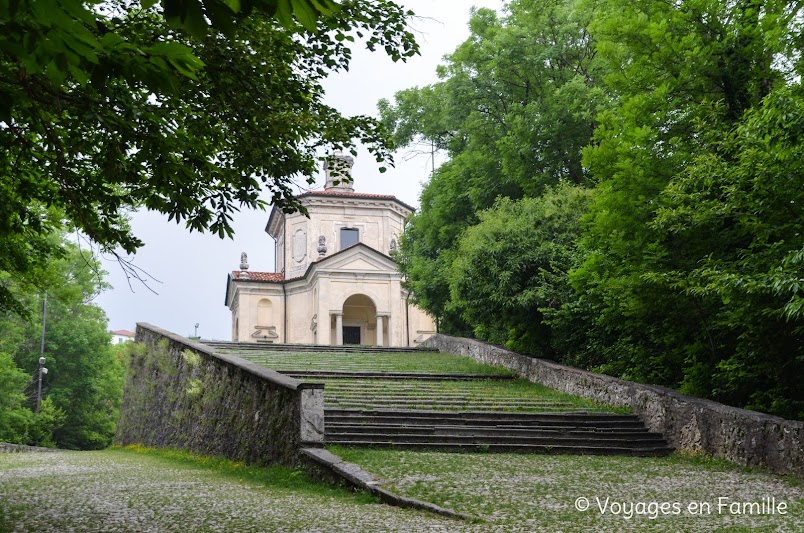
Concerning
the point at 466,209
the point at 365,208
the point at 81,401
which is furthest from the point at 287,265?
the point at 466,209

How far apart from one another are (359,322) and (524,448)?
31768mm

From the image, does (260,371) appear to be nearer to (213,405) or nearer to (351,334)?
(213,405)

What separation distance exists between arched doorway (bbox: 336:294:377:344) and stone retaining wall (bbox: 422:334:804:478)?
2467 centimetres

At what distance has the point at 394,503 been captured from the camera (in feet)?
26.9

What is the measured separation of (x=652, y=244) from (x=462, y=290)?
758 centimetres

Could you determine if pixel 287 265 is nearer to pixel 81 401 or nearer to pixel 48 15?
pixel 81 401

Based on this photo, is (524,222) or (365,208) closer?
(524,222)

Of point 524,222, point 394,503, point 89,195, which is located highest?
point 524,222

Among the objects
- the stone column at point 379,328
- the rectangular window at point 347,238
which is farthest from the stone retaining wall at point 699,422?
the rectangular window at point 347,238

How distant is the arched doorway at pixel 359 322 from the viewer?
43.9m

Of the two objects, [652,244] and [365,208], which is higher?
[365,208]

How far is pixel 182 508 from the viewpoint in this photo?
8031 millimetres

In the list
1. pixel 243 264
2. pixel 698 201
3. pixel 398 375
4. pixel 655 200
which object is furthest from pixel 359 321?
pixel 698 201

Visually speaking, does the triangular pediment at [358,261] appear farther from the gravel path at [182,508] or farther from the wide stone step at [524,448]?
the gravel path at [182,508]
